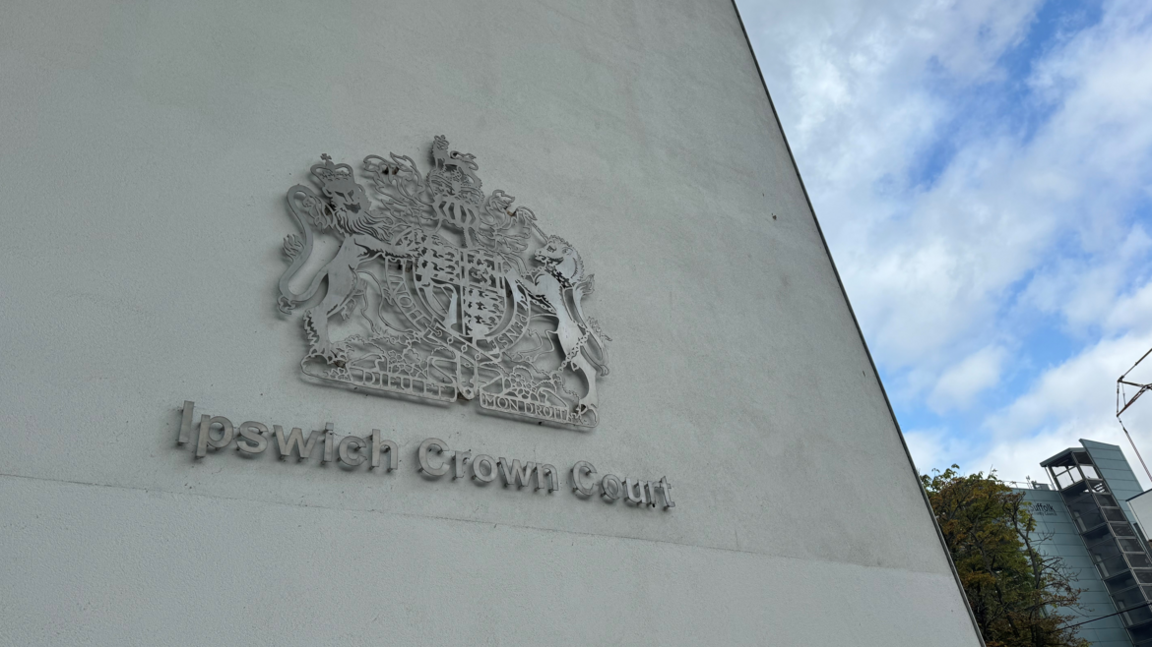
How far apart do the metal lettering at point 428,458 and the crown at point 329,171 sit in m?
1.45

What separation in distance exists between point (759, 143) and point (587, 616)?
15.6 feet

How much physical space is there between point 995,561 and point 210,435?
55.9 ft

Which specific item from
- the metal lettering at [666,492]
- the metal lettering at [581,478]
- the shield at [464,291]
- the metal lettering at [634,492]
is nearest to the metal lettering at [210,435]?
the shield at [464,291]

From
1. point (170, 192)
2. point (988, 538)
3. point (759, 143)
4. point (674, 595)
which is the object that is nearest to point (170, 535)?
point (170, 192)

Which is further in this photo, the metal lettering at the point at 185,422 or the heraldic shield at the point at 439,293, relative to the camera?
the heraldic shield at the point at 439,293

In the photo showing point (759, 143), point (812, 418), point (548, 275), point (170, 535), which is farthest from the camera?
point (759, 143)

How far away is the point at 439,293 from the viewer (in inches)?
145

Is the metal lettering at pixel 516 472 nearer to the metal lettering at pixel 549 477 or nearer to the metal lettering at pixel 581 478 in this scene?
the metal lettering at pixel 549 477

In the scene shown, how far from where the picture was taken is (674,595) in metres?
3.42

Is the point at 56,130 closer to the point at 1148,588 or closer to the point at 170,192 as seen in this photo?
the point at 170,192

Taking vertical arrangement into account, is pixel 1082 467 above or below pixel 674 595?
above

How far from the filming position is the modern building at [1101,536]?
28.9 metres

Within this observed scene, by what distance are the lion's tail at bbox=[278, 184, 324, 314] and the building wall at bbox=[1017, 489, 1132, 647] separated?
1280 inches

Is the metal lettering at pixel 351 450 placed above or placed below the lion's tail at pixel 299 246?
below
